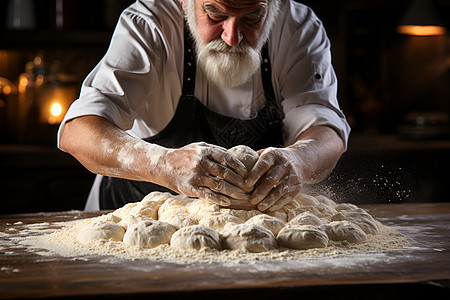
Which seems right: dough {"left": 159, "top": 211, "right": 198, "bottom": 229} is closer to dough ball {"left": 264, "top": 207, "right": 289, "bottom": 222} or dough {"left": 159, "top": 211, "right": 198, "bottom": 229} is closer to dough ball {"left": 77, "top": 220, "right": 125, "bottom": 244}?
dough ball {"left": 77, "top": 220, "right": 125, "bottom": 244}

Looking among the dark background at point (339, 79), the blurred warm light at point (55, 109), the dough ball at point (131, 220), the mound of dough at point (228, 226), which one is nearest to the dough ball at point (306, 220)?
the mound of dough at point (228, 226)

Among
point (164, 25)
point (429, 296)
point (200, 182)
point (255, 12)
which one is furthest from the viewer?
point (164, 25)

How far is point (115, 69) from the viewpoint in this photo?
209 centimetres

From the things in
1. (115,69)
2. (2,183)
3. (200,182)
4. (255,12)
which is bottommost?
(2,183)

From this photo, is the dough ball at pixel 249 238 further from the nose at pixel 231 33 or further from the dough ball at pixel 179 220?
the nose at pixel 231 33

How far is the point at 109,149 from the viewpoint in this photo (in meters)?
1.83

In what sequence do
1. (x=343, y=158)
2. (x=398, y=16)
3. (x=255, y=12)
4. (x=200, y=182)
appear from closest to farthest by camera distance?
(x=200, y=182) → (x=255, y=12) → (x=343, y=158) → (x=398, y=16)

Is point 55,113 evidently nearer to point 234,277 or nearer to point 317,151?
point 317,151

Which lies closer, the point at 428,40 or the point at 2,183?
the point at 2,183

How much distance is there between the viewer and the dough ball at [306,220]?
1.62 m

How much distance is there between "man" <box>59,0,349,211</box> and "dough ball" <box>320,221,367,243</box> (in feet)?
0.68

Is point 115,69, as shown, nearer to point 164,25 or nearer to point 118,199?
point 164,25

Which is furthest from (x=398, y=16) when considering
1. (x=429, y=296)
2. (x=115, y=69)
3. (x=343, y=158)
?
(x=429, y=296)

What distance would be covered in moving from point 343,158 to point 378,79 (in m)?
3.15
